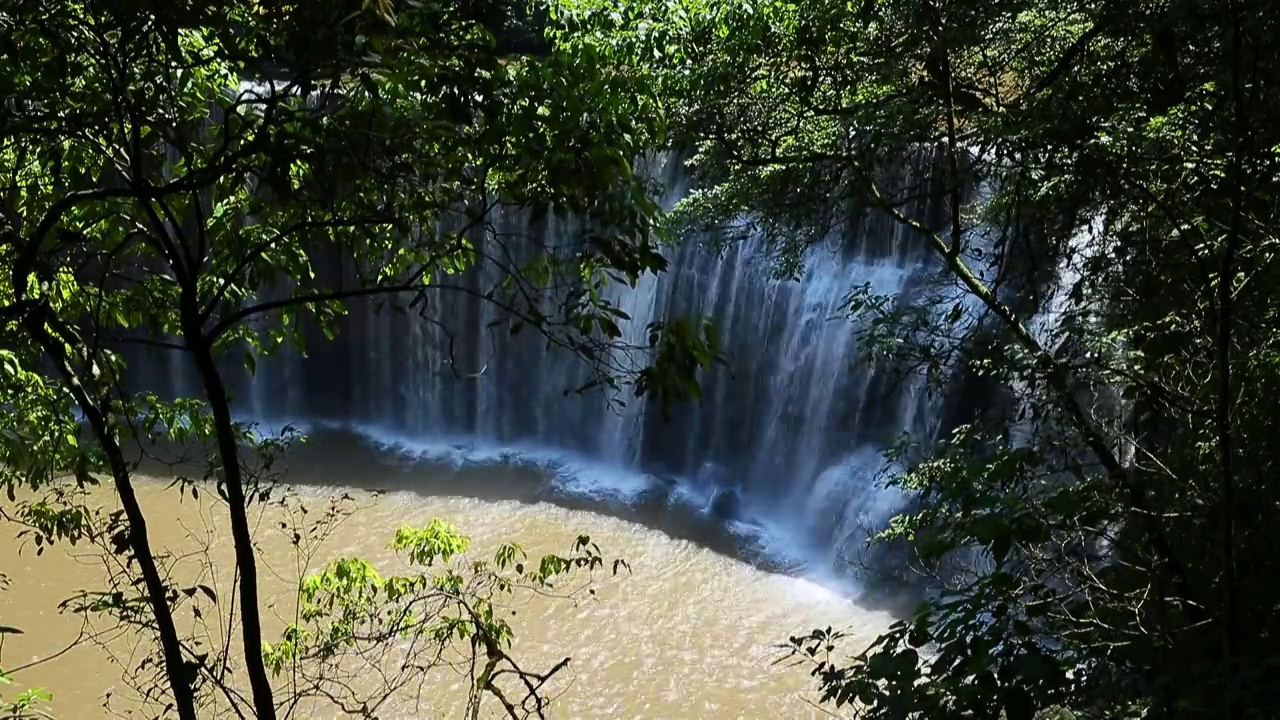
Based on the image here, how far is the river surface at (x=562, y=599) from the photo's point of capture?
7.68 meters

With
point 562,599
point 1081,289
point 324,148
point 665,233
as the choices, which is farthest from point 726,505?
point 324,148

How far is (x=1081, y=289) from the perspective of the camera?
3971mm

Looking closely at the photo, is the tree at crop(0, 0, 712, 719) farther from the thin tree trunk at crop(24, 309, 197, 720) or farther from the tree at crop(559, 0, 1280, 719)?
the tree at crop(559, 0, 1280, 719)

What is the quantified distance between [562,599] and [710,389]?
11.9ft

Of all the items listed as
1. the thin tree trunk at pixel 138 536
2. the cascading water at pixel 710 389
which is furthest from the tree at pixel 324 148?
the cascading water at pixel 710 389

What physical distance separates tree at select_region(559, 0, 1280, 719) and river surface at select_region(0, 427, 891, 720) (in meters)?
2.68

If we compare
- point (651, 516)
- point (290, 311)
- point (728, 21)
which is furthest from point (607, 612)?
point (290, 311)

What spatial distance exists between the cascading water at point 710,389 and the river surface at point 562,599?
0.92m

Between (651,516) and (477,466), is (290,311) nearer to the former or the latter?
(651,516)

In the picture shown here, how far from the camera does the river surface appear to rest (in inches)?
302

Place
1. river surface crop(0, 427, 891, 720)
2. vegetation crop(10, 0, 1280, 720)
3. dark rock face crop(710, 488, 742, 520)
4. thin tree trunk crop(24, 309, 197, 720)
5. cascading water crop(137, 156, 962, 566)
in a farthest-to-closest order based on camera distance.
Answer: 1. dark rock face crop(710, 488, 742, 520)
2. cascading water crop(137, 156, 962, 566)
3. river surface crop(0, 427, 891, 720)
4. thin tree trunk crop(24, 309, 197, 720)
5. vegetation crop(10, 0, 1280, 720)

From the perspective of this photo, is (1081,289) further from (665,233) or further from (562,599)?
(562,599)

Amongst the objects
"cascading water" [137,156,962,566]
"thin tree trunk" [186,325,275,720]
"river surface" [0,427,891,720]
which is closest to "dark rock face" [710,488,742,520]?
"cascading water" [137,156,962,566]

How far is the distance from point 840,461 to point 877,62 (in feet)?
20.6
